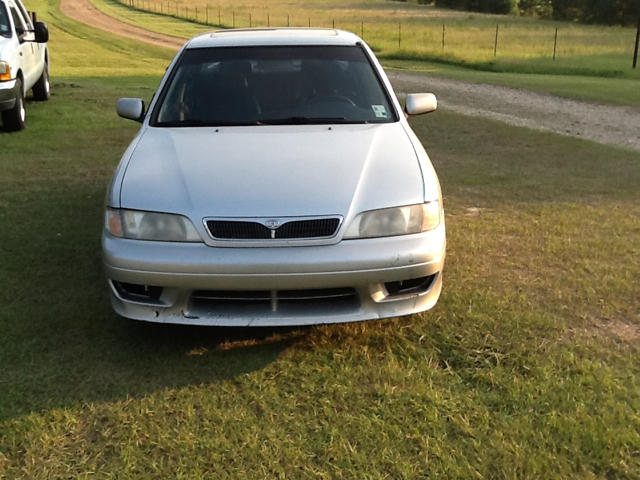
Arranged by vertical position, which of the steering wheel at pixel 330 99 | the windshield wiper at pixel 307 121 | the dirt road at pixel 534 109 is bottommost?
the dirt road at pixel 534 109

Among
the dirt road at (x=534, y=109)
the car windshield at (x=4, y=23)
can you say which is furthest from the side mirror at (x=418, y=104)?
the car windshield at (x=4, y=23)

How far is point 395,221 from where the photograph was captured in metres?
3.14

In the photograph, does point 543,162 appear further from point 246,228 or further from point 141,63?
point 141,63

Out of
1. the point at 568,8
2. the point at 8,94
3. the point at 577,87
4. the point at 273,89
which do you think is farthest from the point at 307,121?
the point at 568,8

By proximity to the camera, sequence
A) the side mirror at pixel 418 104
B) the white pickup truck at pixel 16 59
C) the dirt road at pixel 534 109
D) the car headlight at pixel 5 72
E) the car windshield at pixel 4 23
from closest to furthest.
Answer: the side mirror at pixel 418 104, the car headlight at pixel 5 72, the white pickup truck at pixel 16 59, the car windshield at pixel 4 23, the dirt road at pixel 534 109

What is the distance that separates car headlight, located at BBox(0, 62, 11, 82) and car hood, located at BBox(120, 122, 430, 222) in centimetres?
553

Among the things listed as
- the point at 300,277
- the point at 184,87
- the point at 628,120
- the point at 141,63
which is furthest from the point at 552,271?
the point at 141,63

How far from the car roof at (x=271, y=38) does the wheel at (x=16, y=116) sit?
16.6 ft

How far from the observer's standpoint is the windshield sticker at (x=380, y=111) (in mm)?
4132

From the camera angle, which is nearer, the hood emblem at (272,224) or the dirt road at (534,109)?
the hood emblem at (272,224)

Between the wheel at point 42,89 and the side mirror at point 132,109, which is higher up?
the side mirror at point 132,109

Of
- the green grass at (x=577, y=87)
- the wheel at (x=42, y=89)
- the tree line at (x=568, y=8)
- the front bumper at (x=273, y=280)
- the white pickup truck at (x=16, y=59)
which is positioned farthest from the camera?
the tree line at (x=568, y=8)

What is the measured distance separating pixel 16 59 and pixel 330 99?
250 inches

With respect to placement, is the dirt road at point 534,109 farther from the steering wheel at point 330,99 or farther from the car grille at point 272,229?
the car grille at point 272,229
